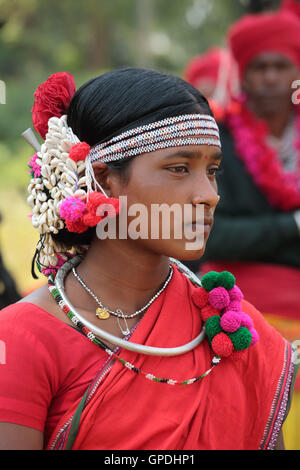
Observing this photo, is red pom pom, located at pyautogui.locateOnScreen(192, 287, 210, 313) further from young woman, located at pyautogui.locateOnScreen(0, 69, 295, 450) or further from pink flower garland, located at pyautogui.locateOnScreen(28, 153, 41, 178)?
pink flower garland, located at pyautogui.locateOnScreen(28, 153, 41, 178)

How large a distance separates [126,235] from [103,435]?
2.18ft

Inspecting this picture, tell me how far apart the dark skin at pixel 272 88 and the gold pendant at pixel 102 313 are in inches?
102

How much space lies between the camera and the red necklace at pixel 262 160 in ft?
12.5

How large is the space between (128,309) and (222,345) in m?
0.35

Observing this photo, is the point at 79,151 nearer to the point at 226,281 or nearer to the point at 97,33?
the point at 226,281

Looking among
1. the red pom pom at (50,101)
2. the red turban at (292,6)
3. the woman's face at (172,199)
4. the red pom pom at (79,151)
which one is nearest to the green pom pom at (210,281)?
the woman's face at (172,199)

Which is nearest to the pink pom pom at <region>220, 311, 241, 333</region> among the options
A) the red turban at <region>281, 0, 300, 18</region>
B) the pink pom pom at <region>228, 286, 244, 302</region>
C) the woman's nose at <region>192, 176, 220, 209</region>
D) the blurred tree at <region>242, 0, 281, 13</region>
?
the pink pom pom at <region>228, 286, 244, 302</region>

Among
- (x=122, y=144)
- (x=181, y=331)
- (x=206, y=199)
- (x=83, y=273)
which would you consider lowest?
(x=181, y=331)

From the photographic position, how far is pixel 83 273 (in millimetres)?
2107

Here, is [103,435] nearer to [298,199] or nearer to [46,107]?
[46,107]

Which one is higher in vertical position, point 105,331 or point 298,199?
point 105,331
